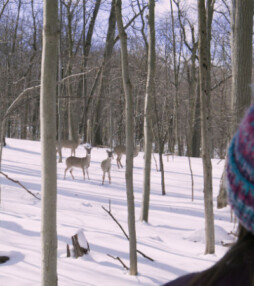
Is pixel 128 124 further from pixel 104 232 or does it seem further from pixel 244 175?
pixel 244 175

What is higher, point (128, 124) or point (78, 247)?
point (128, 124)

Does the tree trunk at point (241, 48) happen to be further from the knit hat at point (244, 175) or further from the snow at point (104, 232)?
the knit hat at point (244, 175)

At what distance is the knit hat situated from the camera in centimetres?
90

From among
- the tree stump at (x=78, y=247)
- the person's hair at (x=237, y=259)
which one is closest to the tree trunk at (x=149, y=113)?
the tree stump at (x=78, y=247)

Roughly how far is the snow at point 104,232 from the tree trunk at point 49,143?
1224 millimetres

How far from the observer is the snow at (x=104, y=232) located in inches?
153

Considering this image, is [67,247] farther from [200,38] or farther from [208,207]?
[200,38]

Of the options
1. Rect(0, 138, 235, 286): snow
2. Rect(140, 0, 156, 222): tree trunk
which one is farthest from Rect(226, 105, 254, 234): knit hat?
Rect(140, 0, 156, 222): tree trunk

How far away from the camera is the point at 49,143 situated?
2.40 meters

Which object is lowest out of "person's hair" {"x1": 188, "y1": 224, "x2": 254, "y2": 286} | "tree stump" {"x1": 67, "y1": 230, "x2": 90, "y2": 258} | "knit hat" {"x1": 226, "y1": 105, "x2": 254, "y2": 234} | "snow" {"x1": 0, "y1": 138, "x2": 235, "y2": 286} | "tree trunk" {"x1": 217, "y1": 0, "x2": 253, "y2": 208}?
"snow" {"x1": 0, "y1": 138, "x2": 235, "y2": 286}

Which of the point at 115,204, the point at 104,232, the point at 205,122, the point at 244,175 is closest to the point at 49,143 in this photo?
the point at 244,175

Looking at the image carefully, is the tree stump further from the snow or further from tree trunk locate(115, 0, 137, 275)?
tree trunk locate(115, 0, 137, 275)

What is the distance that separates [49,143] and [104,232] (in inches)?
134

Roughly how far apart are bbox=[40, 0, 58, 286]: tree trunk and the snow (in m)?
1.22
